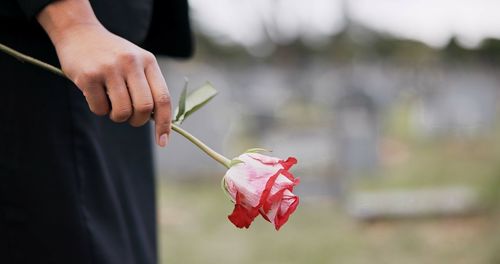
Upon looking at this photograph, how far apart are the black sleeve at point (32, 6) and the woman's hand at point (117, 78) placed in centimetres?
6

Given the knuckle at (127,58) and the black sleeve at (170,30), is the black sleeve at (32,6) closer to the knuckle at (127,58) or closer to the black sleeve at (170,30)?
the knuckle at (127,58)

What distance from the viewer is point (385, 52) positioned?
25000 mm

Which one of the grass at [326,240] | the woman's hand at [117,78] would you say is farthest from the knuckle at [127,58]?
the grass at [326,240]

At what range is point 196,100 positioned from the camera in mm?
735

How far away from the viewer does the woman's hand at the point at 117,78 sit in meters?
0.64

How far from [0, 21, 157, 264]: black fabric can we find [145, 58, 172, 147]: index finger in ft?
0.74

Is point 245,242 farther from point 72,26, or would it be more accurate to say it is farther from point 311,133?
point 72,26

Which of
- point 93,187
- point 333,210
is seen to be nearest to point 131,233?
point 93,187

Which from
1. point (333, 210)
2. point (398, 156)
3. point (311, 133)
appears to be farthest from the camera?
→ point (398, 156)

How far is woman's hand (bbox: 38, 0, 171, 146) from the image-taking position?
643 millimetres

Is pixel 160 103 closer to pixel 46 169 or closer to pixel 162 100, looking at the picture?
pixel 162 100

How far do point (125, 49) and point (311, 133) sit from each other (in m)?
4.07

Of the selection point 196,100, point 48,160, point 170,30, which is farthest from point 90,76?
point 170,30

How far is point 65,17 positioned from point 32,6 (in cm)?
5
